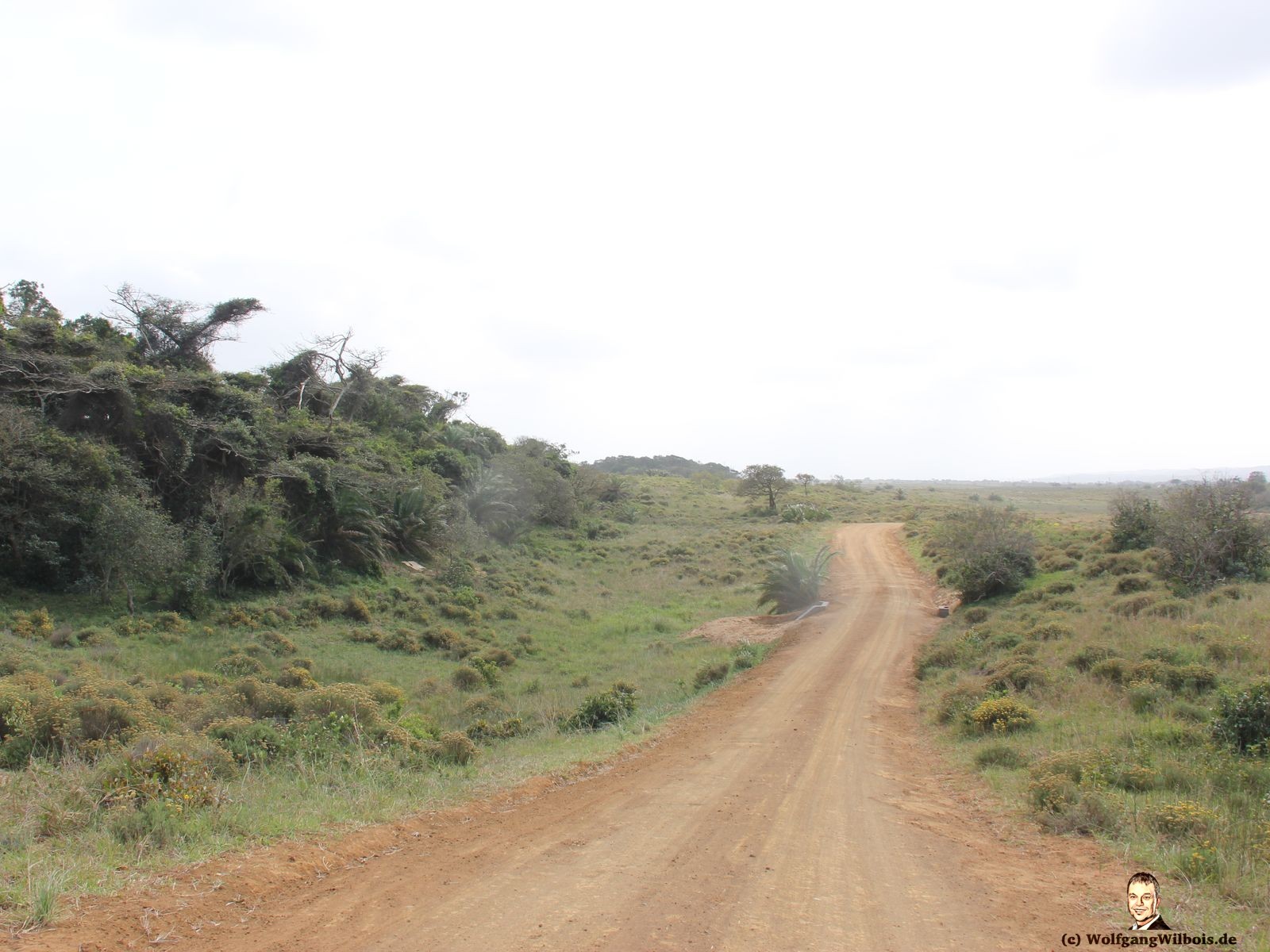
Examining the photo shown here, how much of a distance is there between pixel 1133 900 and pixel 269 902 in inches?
243

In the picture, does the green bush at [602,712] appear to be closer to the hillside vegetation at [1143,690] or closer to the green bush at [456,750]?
the green bush at [456,750]

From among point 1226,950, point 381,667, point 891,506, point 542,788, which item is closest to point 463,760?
point 542,788

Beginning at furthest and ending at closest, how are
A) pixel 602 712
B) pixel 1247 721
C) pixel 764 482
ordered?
pixel 764 482 < pixel 602 712 < pixel 1247 721

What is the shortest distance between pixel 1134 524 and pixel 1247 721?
15.7 metres

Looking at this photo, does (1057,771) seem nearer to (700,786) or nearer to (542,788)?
(700,786)

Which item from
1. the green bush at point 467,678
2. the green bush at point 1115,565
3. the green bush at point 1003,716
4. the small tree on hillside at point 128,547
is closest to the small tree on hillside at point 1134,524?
the green bush at point 1115,565

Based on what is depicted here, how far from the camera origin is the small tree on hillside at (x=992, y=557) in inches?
830

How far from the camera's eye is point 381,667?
18203mm

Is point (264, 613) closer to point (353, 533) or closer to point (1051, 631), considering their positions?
point (353, 533)

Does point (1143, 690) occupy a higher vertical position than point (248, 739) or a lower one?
higher

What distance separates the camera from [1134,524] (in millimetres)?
21391

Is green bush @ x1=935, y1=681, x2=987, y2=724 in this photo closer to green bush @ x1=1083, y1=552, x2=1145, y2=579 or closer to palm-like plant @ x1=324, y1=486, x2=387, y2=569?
green bush @ x1=1083, y1=552, x2=1145, y2=579

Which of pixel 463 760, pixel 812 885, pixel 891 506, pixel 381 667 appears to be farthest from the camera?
pixel 891 506

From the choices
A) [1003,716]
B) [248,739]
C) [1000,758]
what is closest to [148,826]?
[248,739]
